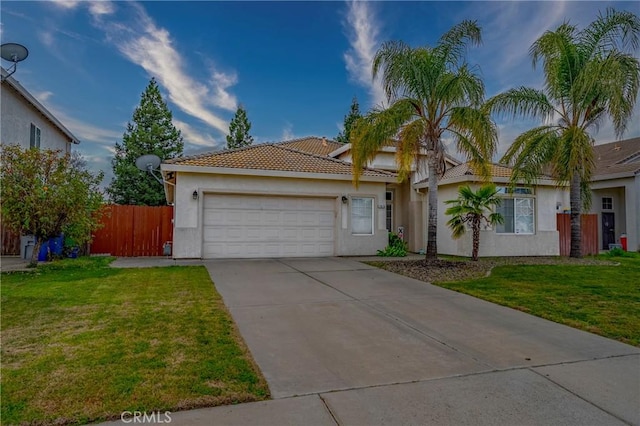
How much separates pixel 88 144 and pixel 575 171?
87.1 feet

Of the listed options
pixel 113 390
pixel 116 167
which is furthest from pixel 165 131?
pixel 113 390

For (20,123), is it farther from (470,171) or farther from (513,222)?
(513,222)

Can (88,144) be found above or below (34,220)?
above

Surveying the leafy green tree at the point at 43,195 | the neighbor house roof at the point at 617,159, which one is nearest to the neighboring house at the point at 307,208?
the leafy green tree at the point at 43,195

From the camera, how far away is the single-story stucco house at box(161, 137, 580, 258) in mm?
12953

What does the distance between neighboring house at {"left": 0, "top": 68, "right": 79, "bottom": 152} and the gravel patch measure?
13.1 m

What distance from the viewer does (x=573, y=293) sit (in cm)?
793

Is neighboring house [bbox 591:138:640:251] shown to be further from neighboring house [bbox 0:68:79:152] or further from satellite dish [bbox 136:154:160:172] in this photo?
neighboring house [bbox 0:68:79:152]

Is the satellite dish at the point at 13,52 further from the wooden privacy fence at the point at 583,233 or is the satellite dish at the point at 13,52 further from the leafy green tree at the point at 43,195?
the wooden privacy fence at the point at 583,233

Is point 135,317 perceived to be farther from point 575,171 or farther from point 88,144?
point 88,144

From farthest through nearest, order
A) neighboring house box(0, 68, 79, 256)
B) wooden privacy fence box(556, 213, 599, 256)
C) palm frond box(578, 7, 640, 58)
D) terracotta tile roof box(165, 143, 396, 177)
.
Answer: wooden privacy fence box(556, 213, 599, 256) < neighboring house box(0, 68, 79, 256) < terracotta tile roof box(165, 143, 396, 177) < palm frond box(578, 7, 640, 58)

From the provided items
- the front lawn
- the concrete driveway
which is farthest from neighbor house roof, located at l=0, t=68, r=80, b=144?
the front lawn

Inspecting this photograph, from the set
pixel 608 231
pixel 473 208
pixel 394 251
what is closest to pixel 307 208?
pixel 394 251

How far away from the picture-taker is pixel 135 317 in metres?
5.58
